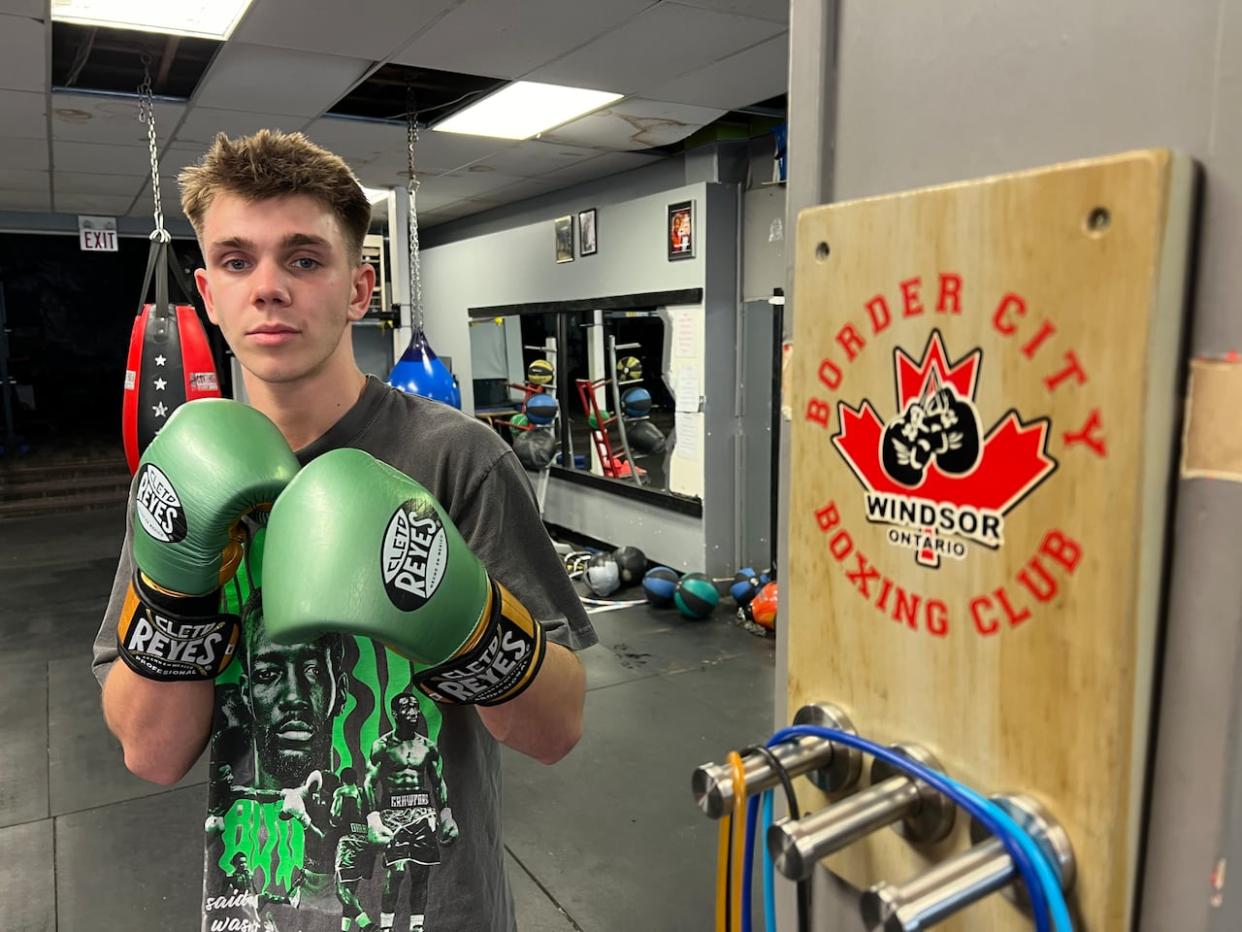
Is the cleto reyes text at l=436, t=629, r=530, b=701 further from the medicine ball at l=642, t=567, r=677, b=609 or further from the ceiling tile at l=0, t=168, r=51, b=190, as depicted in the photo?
the ceiling tile at l=0, t=168, r=51, b=190

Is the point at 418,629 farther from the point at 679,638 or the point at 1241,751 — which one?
the point at 679,638

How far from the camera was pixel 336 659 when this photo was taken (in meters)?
1.13

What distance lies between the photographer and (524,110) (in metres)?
4.20

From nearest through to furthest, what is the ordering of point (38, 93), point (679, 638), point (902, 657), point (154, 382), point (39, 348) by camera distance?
point (902, 657) < point (154, 382) < point (38, 93) < point (679, 638) < point (39, 348)

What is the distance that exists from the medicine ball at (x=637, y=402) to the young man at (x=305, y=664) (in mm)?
4351

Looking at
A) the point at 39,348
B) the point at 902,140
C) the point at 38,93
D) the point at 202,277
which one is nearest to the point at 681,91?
the point at 38,93

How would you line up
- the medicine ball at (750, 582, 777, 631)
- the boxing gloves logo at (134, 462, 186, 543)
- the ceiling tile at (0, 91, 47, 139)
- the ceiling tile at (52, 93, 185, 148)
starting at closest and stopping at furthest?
the boxing gloves logo at (134, 462, 186, 543) < the ceiling tile at (0, 91, 47, 139) < the ceiling tile at (52, 93, 185, 148) < the medicine ball at (750, 582, 777, 631)

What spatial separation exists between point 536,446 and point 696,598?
5.99 feet

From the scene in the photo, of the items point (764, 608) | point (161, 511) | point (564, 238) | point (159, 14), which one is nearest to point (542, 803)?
point (764, 608)

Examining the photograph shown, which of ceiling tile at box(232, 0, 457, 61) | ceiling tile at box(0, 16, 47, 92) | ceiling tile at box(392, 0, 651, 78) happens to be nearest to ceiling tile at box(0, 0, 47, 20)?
ceiling tile at box(0, 16, 47, 92)

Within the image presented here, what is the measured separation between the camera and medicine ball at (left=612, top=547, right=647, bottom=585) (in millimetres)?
5305

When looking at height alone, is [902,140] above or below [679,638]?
above

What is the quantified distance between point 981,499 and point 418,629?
54cm

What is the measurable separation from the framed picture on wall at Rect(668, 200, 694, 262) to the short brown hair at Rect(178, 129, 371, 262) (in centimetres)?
396
